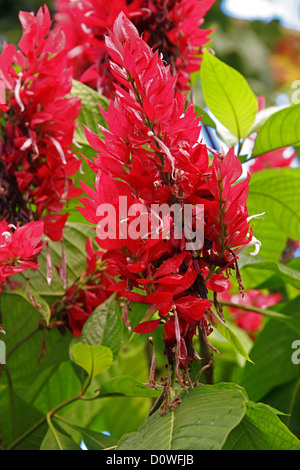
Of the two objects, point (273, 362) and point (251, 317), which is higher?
point (273, 362)

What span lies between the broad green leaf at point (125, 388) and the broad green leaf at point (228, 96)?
37cm

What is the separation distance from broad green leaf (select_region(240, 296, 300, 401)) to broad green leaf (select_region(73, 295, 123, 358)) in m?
0.22

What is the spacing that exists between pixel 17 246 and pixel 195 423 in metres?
0.24

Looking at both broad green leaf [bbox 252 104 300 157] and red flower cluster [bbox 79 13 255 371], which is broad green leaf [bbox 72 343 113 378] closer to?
red flower cluster [bbox 79 13 255 371]

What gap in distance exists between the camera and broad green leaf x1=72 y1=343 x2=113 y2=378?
611mm

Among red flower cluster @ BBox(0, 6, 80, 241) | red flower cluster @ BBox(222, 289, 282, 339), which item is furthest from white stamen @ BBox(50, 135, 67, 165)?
red flower cluster @ BBox(222, 289, 282, 339)

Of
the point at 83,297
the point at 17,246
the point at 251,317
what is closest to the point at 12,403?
the point at 83,297

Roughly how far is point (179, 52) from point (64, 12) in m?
0.31

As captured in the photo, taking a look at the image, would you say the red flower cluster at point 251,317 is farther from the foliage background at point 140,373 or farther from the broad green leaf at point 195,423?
the broad green leaf at point 195,423

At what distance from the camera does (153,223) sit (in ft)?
1.56

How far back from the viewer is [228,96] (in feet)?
2.58

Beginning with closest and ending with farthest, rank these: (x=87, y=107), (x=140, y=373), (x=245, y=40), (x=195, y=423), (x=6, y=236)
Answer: (x=195, y=423) → (x=6, y=236) → (x=87, y=107) → (x=140, y=373) → (x=245, y=40)

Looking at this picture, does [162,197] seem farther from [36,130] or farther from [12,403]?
[12,403]
